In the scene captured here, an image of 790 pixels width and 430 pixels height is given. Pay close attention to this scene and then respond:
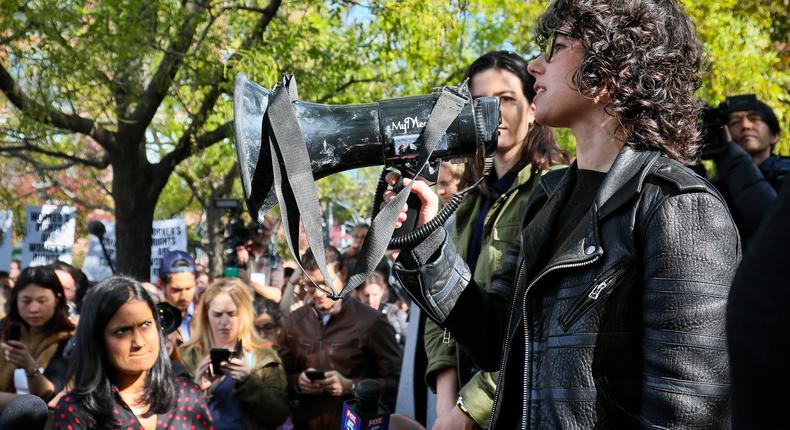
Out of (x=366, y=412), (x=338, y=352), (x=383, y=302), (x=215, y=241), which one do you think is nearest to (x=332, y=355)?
(x=338, y=352)

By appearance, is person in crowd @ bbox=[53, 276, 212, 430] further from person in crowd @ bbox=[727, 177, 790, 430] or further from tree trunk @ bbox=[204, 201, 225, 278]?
tree trunk @ bbox=[204, 201, 225, 278]

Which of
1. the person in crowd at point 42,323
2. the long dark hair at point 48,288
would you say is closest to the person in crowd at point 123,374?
the person in crowd at point 42,323

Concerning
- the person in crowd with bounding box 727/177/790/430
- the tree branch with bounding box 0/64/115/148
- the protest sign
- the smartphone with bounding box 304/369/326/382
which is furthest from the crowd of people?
the protest sign

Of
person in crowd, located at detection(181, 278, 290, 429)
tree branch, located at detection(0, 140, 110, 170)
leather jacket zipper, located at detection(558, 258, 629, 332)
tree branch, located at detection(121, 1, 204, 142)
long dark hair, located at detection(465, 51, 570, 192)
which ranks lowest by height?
person in crowd, located at detection(181, 278, 290, 429)

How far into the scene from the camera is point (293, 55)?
10008 millimetres

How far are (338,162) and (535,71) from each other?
0.55 metres

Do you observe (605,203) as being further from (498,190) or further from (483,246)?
(498,190)

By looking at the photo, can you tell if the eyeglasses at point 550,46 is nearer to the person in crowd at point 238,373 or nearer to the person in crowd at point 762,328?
the person in crowd at point 762,328

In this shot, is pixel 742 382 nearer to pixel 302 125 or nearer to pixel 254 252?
pixel 302 125

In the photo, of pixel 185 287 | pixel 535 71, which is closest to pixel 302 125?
pixel 535 71

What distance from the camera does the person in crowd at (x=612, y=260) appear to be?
5.93 ft

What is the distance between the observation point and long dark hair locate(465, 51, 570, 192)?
3.25m

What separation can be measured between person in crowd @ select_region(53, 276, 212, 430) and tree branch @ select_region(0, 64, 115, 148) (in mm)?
4946

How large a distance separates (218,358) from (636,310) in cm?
372
